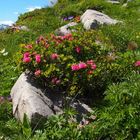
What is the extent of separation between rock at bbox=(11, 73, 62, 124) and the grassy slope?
1109mm

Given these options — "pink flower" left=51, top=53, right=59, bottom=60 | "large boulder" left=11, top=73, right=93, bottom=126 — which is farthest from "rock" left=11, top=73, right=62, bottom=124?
"pink flower" left=51, top=53, right=59, bottom=60

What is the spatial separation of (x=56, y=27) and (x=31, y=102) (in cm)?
965

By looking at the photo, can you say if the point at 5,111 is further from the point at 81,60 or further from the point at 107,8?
the point at 107,8

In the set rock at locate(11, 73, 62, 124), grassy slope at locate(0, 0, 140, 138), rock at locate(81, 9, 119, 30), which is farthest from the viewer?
rock at locate(81, 9, 119, 30)

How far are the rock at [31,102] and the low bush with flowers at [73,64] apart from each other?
292mm

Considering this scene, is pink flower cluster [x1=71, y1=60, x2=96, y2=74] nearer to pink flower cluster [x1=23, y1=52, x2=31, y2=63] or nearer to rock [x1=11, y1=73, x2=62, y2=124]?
rock [x1=11, y1=73, x2=62, y2=124]

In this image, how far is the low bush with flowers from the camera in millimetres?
9750

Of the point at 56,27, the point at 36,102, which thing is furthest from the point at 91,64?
the point at 56,27

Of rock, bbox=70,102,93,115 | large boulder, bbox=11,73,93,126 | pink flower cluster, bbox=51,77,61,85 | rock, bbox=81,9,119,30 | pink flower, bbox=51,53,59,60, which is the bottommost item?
rock, bbox=70,102,93,115

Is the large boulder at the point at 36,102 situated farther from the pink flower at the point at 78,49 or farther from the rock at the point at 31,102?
the pink flower at the point at 78,49

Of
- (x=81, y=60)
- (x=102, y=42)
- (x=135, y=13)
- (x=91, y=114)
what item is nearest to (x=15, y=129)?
(x=91, y=114)

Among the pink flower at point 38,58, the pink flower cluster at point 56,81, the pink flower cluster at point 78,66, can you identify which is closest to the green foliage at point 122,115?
the pink flower cluster at point 78,66

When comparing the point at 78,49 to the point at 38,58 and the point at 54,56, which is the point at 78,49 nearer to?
the point at 54,56

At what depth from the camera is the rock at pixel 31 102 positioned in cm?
882
